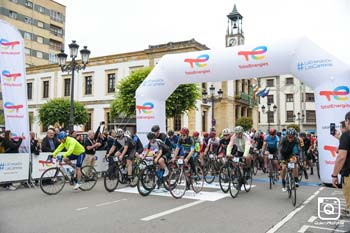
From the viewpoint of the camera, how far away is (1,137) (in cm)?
1158

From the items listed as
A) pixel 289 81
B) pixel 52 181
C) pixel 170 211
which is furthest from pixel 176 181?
pixel 289 81

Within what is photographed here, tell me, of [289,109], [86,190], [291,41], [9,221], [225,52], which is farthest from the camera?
[289,109]

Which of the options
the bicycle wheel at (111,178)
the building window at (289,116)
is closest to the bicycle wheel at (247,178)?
the bicycle wheel at (111,178)

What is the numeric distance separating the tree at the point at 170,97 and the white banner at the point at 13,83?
15987 millimetres

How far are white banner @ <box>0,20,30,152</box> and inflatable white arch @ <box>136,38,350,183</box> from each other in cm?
453

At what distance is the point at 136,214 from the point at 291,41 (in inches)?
298

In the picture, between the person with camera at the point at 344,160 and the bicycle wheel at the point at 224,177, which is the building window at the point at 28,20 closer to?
the bicycle wheel at the point at 224,177

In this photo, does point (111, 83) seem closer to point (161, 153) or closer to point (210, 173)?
point (210, 173)

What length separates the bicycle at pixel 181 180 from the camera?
367 inches

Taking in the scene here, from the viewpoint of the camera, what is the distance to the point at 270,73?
39.6 ft

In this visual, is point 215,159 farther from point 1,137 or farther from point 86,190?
point 1,137

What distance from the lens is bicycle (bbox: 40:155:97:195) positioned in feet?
31.5

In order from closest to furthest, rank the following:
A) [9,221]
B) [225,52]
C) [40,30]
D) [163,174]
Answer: [9,221] < [163,174] < [225,52] < [40,30]

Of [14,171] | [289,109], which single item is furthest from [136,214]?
[289,109]
